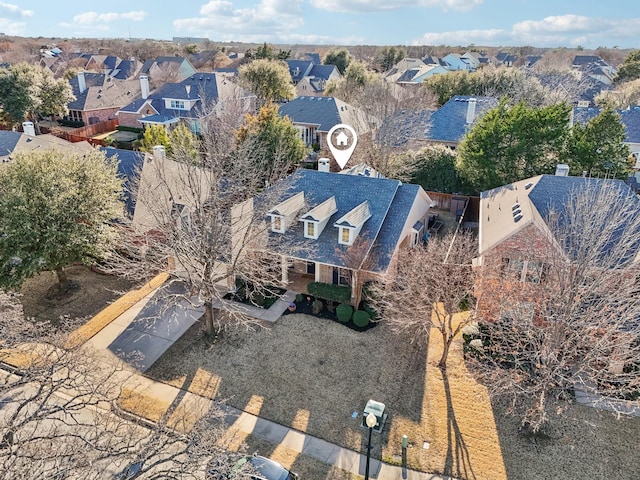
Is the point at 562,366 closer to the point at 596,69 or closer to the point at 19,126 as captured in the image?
the point at 19,126

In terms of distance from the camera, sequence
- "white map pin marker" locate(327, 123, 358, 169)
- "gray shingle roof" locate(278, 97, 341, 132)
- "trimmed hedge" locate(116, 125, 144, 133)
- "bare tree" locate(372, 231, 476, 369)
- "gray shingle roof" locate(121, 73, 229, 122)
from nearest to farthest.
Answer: "bare tree" locate(372, 231, 476, 369) < "white map pin marker" locate(327, 123, 358, 169) < "gray shingle roof" locate(278, 97, 341, 132) < "gray shingle roof" locate(121, 73, 229, 122) < "trimmed hedge" locate(116, 125, 144, 133)

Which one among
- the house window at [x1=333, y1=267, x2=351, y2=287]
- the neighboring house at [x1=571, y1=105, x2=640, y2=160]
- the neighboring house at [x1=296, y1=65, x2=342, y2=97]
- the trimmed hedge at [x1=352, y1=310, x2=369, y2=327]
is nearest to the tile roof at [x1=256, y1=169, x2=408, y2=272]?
the house window at [x1=333, y1=267, x2=351, y2=287]

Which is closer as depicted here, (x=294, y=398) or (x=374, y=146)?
(x=294, y=398)

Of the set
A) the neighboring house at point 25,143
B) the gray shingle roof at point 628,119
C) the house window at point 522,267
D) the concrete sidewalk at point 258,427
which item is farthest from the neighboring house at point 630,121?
the neighboring house at point 25,143

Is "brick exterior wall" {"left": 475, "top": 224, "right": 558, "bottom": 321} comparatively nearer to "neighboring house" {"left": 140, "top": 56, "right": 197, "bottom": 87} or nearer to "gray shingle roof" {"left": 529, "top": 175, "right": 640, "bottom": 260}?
→ "gray shingle roof" {"left": 529, "top": 175, "right": 640, "bottom": 260}

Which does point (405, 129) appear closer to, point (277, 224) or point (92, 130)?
point (277, 224)

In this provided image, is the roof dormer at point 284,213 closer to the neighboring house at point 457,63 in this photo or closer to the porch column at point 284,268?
the porch column at point 284,268

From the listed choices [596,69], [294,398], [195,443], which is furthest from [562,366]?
[596,69]
